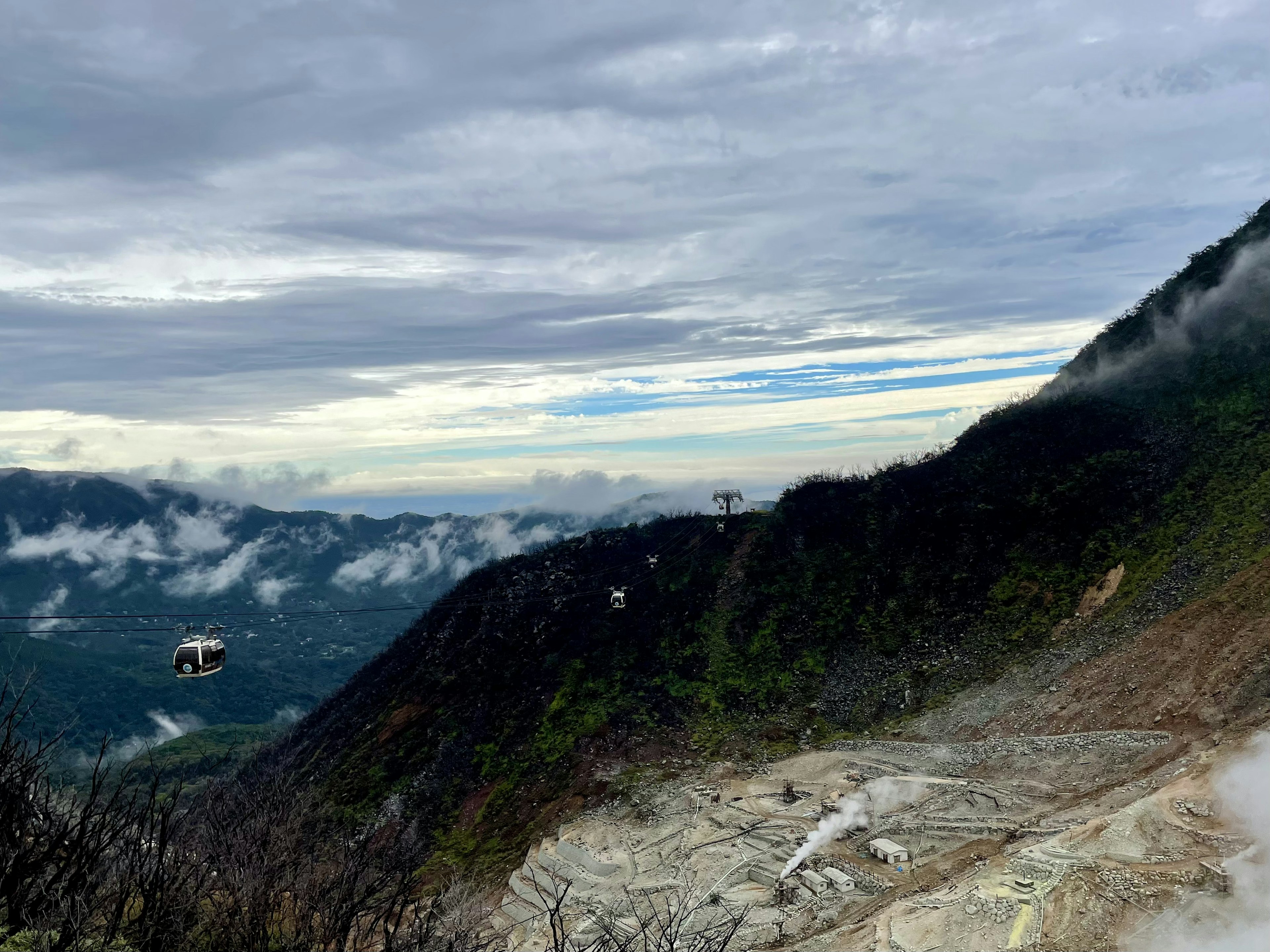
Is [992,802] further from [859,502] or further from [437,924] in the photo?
[859,502]

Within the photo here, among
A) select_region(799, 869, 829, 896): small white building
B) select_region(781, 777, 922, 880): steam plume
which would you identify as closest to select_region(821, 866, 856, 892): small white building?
select_region(799, 869, 829, 896): small white building

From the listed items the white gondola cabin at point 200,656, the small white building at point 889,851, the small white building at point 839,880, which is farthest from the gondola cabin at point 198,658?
the small white building at point 889,851

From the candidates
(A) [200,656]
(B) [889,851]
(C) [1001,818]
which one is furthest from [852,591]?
(A) [200,656]

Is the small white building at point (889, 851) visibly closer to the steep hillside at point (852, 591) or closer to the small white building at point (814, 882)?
the small white building at point (814, 882)

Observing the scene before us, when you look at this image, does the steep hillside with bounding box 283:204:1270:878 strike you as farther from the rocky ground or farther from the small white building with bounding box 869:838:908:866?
the small white building with bounding box 869:838:908:866

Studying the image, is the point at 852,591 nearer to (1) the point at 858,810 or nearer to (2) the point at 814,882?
(1) the point at 858,810

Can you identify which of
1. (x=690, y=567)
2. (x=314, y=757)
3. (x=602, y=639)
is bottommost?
(x=314, y=757)

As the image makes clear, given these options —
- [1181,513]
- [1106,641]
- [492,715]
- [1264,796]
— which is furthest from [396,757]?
[1181,513]
